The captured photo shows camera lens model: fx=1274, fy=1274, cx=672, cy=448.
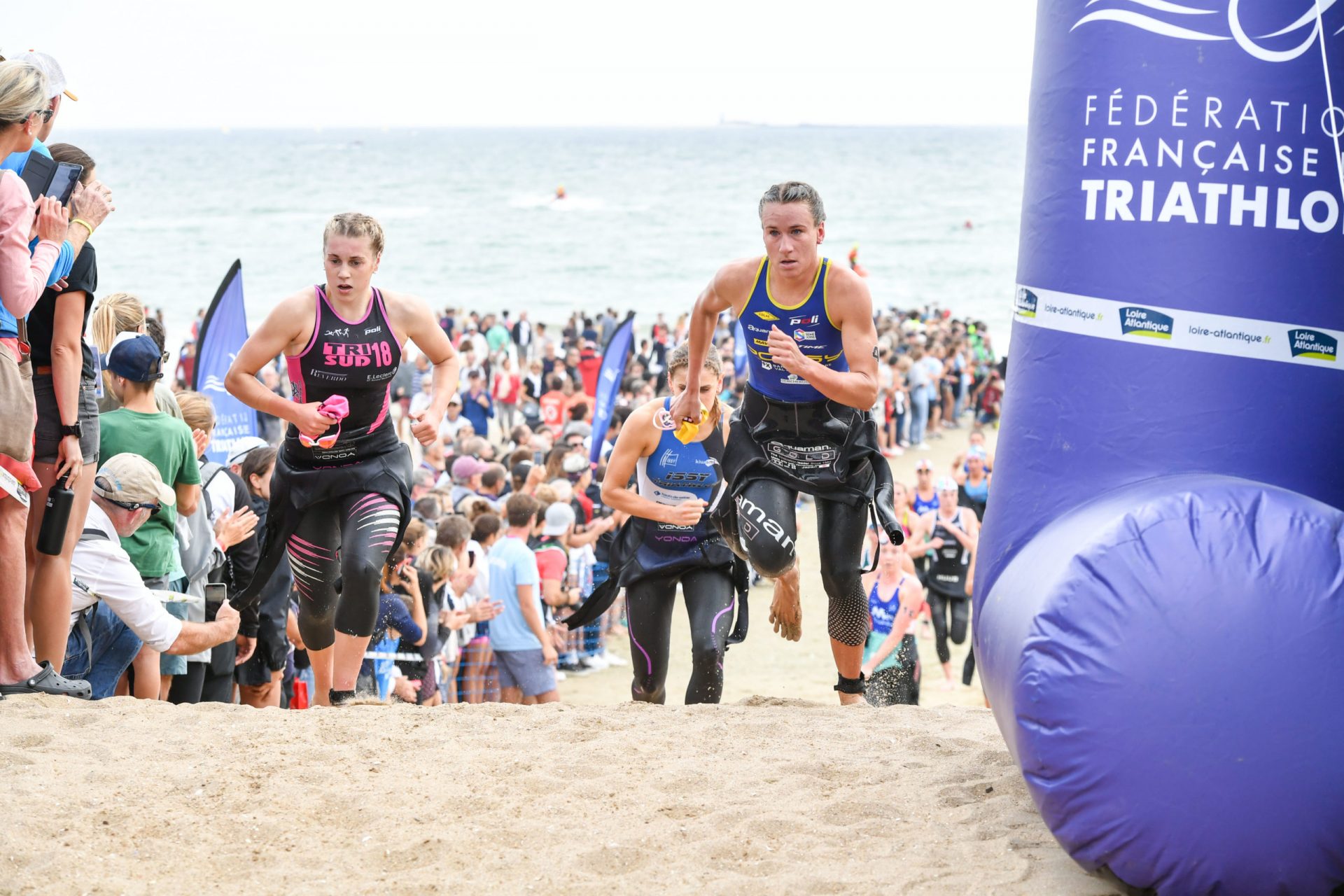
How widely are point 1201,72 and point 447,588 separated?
5431 millimetres

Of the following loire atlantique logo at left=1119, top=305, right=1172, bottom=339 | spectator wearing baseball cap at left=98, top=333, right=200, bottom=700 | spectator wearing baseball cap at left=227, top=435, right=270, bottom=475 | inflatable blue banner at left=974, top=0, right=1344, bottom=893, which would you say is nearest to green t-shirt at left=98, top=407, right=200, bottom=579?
spectator wearing baseball cap at left=98, top=333, right=200, bottom=700

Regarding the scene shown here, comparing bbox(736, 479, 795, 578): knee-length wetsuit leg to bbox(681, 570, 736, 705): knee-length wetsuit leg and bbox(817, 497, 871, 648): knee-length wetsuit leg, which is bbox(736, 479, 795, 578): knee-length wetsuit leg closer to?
bbox(817, 497, 871, 648): knee-length wetsuit leg

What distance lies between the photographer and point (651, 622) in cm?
618

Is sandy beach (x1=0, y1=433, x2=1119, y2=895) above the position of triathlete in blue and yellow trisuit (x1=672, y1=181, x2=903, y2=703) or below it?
below

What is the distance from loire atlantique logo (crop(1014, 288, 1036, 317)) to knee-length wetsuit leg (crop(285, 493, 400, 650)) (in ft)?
9.23

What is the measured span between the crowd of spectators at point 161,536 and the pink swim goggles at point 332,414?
1.26ft

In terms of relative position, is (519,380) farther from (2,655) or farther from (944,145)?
(944,145)

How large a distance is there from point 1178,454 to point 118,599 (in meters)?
4.04

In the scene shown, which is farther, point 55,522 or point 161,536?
point 161,536

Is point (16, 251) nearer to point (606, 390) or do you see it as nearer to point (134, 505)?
point (134, 505)

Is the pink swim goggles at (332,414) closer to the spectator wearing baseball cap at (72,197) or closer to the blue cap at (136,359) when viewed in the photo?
the blue cap at (136,359)

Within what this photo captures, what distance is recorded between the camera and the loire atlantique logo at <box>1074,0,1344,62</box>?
351cm

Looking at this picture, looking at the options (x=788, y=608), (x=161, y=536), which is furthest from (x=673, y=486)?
(x=161, y=536)

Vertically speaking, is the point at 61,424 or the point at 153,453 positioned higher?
the point at 61,424
